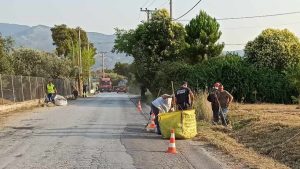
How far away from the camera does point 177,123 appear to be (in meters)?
15.7

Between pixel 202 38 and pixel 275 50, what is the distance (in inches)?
251

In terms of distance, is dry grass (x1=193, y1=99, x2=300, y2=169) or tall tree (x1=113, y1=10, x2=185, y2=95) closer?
dry grass (x1=193, y1=99, x2=300, y2=169)

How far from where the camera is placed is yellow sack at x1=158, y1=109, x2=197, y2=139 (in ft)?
51.6

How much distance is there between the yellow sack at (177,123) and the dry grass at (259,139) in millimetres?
542

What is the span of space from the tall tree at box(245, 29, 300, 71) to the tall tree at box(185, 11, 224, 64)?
170 inches

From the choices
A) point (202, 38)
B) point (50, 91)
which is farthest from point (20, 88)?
point (202, 38)

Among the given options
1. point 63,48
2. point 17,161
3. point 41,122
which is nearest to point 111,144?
point 17,161

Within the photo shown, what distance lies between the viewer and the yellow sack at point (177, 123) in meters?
15.7

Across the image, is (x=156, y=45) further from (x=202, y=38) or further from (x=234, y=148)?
(x=234, y=148)

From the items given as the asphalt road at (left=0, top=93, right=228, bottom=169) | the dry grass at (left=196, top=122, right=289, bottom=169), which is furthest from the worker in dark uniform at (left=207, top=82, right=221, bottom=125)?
the asphalt road at (left=0, top=93, right=228, bottom=169)

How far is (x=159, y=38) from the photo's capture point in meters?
42.9

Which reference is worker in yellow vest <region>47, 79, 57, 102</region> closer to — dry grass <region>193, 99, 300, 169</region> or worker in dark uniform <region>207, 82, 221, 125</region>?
dry grass <region>193, 99, 300, 169</region>

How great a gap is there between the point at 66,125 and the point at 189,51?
64.0 ft

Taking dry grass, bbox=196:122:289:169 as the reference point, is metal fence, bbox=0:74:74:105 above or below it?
above
